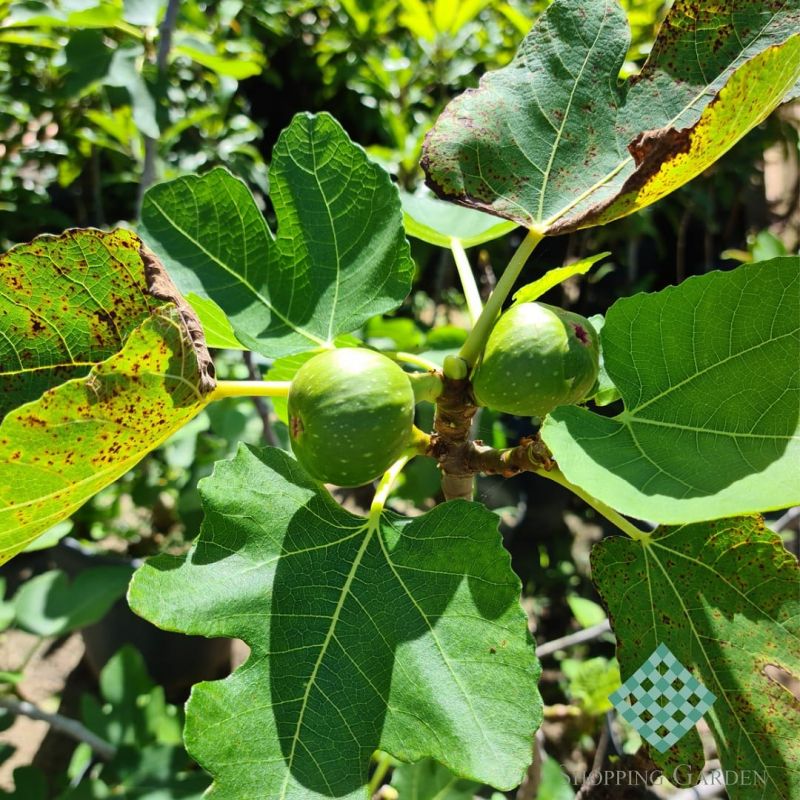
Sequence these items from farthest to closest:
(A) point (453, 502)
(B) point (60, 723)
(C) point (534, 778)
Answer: (B) point (60, 723) < (C) point (534, 778) < (A) point (453, 502)

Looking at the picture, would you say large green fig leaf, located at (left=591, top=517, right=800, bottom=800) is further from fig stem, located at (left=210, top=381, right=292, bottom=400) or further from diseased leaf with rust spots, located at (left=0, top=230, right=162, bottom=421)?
diseased leaf with rust spots, located at (left=0, top=230, right=162, bottom=421)

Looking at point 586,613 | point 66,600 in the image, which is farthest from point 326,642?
point 586,613

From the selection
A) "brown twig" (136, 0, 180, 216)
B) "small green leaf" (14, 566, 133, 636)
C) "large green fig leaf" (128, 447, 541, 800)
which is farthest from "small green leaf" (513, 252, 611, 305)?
"small green leaf" (14, 566, 133, 636)

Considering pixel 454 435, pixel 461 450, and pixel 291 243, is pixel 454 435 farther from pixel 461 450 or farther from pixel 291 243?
pixel 291 243

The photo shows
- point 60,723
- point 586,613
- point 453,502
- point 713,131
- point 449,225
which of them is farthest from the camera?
point 586,613

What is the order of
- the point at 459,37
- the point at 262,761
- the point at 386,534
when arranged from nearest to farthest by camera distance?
the point at 262,761 < the point at 386,534 < the point at 459,37

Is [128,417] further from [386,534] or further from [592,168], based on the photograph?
[592,168]

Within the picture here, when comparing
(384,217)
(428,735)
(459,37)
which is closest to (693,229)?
(459,37)
